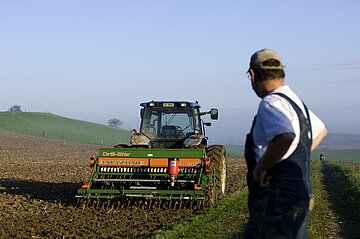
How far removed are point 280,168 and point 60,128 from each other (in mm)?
Result: 81396

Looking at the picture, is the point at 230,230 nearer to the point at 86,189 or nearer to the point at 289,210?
the point at 86,189

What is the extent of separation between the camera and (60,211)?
30.3ft

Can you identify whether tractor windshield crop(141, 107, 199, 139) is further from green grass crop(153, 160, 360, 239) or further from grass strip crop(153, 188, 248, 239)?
grass strip crop(153, 188, 248, 239)

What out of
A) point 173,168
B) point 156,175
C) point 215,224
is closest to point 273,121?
point 215,224

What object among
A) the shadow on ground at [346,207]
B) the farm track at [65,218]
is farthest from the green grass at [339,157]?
the farm track at [65,218]

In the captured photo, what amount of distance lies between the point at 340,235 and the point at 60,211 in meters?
5.44

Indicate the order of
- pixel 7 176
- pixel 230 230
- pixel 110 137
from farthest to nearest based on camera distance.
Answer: pixel 110 137 < pixel 7 176 < pixel 230 230

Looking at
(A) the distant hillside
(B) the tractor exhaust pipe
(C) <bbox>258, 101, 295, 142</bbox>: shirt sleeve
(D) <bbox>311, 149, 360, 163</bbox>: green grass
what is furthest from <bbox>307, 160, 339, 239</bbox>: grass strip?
(D) <bbox>311, 149, 360, 163</bbox>: green grass

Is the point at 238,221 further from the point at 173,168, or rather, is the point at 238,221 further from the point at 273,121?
the point at 273,121

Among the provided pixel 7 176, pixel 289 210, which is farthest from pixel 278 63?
pixel 7 176

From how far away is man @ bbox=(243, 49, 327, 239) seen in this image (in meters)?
2.71

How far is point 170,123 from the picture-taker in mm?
11906

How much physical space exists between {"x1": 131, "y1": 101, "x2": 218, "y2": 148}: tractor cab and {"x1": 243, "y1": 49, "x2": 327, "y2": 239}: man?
8.65 meters

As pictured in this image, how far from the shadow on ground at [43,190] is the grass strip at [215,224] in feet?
11.3
